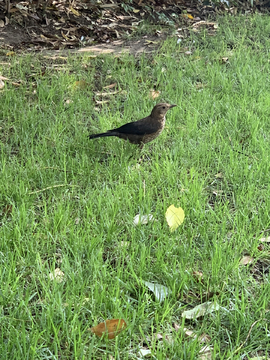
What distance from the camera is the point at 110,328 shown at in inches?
71.9

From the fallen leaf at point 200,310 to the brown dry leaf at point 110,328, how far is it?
308mm

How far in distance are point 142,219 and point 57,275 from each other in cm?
73

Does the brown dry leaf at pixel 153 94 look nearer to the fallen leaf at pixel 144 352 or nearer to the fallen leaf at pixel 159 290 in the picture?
the fallen leaf at pixel 159 290

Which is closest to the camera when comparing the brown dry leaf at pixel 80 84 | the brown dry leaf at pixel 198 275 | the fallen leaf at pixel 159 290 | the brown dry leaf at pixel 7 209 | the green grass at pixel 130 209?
the green grass at pixel 130 209

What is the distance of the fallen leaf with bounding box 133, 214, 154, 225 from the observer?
2.63 metres

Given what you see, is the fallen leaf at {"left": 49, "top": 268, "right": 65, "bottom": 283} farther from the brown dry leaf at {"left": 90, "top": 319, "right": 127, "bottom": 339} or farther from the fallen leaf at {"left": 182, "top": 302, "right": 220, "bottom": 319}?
the fallen leaf at {"left": 182, "top": 302, "right": 220, "bottom": 319}

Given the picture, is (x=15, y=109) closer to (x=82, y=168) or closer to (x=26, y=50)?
(x=82, y=168)

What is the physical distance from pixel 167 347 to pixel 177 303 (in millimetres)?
325

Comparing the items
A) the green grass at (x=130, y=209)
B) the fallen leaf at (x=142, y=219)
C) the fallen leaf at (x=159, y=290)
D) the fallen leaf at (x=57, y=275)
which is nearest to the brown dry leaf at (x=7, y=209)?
the green grass at (x=130, y=209)

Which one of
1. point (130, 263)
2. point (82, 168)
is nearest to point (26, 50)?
point (82, 168)

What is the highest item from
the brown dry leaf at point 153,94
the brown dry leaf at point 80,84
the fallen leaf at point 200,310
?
the fallen leaf at point 200,310

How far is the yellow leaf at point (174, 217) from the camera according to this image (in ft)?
8.39

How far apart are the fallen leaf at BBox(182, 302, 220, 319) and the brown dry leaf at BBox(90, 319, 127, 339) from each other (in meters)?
0.31

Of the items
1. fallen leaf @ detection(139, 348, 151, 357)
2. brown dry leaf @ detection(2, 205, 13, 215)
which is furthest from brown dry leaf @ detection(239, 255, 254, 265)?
brown dry leaf @ detection(2, 205, 13, 215)
